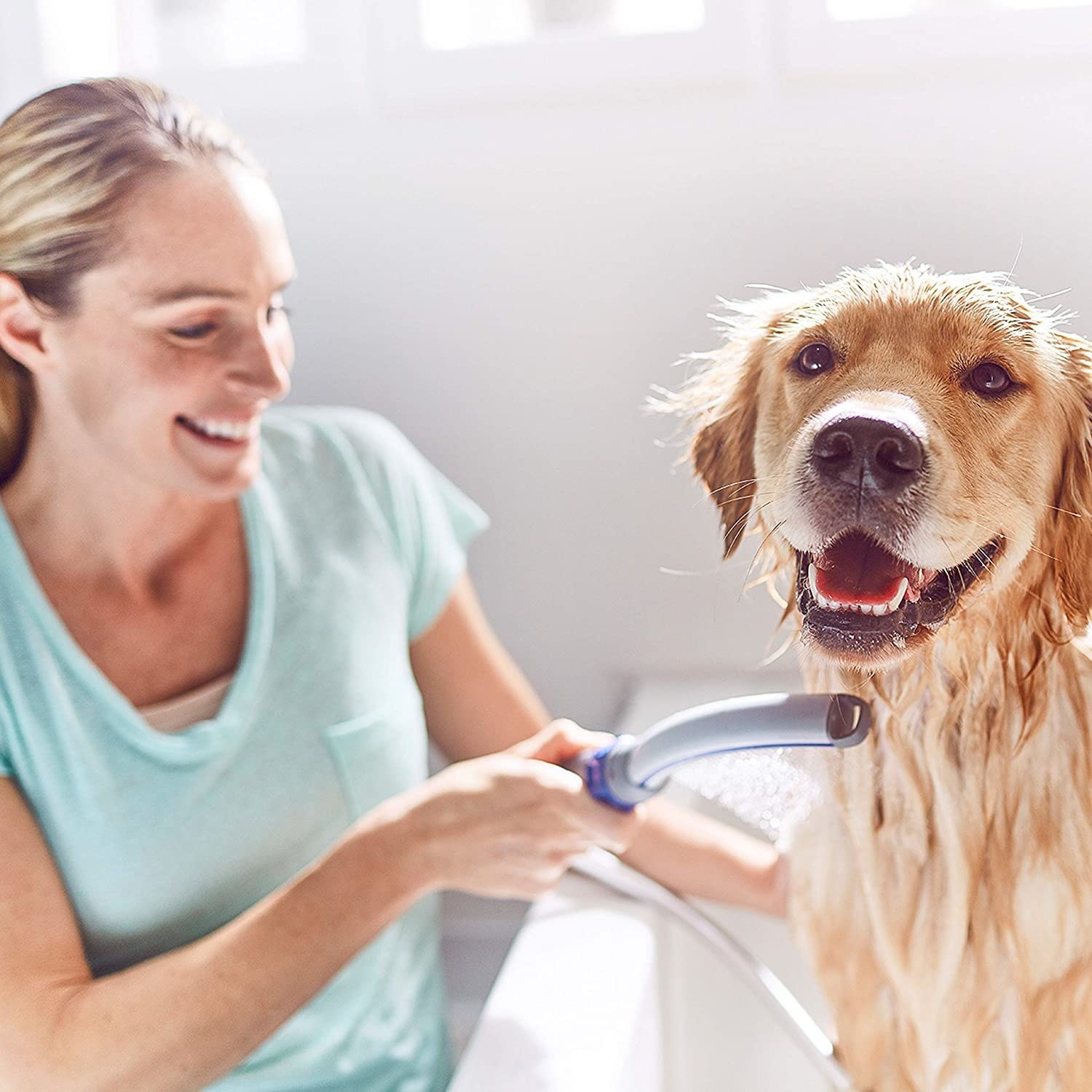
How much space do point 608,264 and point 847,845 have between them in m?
0.29

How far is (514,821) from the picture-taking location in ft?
1.94

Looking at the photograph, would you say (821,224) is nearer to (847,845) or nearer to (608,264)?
(608,264)

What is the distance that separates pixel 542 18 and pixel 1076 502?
318mm

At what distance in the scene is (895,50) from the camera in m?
0.45

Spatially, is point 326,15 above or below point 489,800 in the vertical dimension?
above

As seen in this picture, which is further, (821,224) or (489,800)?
(489,800)

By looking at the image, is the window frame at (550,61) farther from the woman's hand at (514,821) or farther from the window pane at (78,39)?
the woman's hand at (514,821)

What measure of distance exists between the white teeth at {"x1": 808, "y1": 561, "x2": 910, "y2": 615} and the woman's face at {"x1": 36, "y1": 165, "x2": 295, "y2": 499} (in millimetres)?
326

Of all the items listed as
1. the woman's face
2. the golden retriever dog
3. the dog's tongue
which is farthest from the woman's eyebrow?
the dog's tongue

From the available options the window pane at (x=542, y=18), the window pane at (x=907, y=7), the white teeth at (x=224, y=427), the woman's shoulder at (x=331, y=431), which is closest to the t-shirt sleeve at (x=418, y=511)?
the woman's shoulder at (x=331, y=431)

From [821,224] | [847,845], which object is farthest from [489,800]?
[821,224]

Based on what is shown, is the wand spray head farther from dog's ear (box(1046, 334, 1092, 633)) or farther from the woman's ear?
the woman's ear

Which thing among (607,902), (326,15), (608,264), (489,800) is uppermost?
(326,15)

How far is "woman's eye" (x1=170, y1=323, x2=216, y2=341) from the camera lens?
55 centimetres
